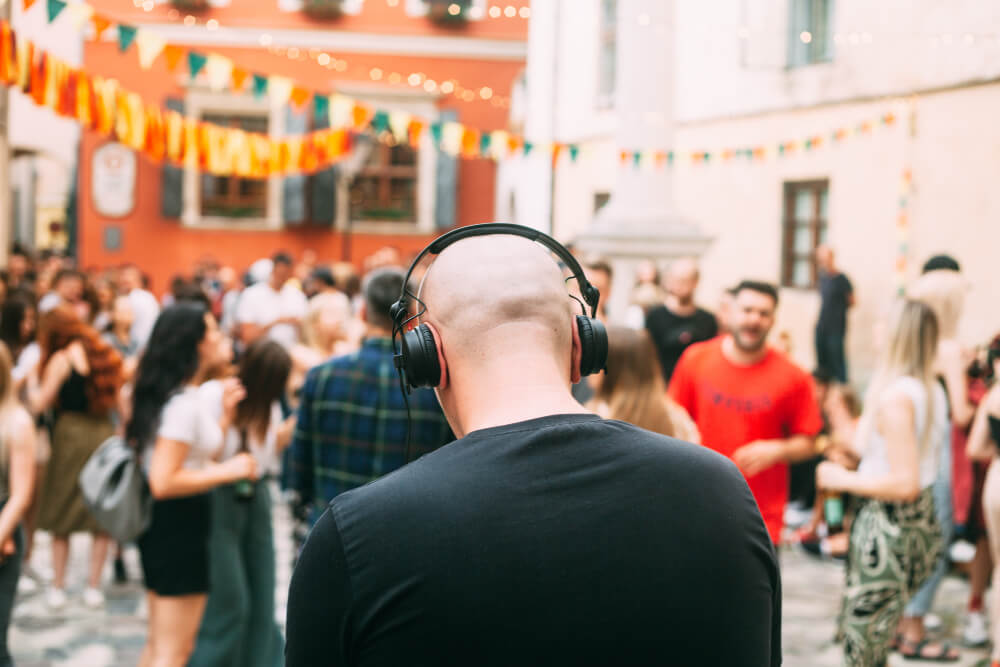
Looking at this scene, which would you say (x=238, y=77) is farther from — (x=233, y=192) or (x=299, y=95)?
(x=233, y=192)

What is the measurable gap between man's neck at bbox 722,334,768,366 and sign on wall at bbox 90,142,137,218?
19.0 m

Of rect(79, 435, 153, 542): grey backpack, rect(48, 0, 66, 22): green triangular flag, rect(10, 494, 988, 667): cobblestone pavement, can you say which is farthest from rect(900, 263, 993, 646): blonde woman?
rect(48, 0, 66, 22): green triangular flag

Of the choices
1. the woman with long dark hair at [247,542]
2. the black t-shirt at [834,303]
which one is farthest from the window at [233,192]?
the woman with long dark hair at [247,542]

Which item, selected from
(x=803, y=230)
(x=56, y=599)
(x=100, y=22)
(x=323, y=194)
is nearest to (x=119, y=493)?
(x=56, y=599)

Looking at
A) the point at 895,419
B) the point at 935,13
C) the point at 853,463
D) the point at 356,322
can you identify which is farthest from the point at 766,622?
the point at 935,13

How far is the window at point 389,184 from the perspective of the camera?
22.6 meters

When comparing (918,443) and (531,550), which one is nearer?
(531,550)

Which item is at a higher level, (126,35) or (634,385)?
(126,35)

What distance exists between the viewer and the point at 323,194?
22031 millimetres

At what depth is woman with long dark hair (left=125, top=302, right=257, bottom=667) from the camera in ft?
13.5

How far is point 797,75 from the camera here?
13992mm

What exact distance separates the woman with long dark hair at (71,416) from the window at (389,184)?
16278mm

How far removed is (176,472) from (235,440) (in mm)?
471

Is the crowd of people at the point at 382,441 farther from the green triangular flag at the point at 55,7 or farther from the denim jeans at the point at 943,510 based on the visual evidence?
the green triangular flag at the point at 55,7
